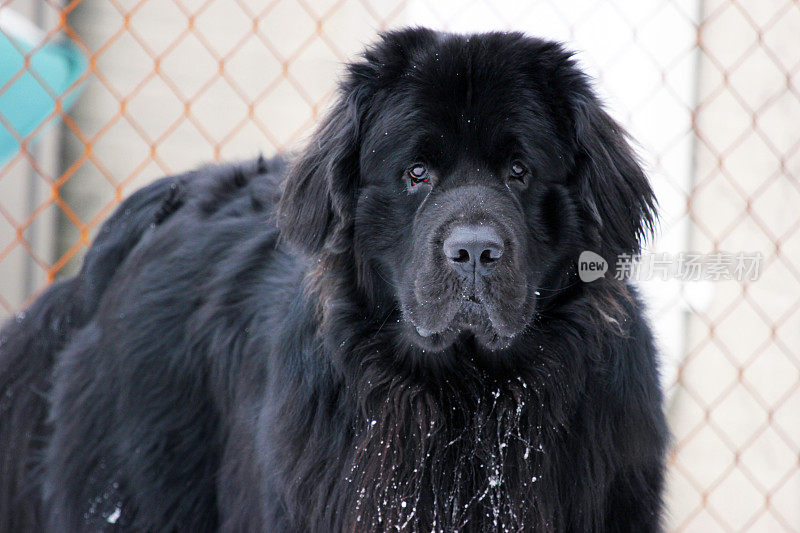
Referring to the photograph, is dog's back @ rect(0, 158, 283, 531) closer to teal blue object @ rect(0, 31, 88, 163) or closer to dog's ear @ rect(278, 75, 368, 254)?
dog's ear @ rect(278, 75, 368, 254)

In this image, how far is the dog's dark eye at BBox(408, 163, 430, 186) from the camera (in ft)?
6.55

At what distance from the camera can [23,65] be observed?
143 inches

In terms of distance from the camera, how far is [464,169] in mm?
1958

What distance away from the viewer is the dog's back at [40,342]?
9.04 feet

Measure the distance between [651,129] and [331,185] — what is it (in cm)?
253

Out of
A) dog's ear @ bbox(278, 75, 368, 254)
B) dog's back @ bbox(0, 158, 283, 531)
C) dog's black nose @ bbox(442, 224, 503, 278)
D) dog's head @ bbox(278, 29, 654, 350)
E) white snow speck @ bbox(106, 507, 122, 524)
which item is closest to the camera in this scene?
dog's black nose @ bbox(442, 224, 503, 278)

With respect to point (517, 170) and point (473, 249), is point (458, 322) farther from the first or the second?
point (517, 170)

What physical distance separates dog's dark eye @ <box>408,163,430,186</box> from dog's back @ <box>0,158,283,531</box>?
822mm

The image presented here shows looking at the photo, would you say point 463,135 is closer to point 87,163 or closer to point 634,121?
point 634,121

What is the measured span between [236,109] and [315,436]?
300 centimetres

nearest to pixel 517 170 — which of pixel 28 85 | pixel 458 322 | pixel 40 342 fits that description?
pixel 458 322

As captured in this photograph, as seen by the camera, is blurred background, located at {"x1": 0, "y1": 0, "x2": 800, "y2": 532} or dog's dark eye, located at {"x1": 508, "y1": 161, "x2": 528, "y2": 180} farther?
blurred background, located at {"x1": 0, "y1": 0, "x2": 800, "y2": 532}

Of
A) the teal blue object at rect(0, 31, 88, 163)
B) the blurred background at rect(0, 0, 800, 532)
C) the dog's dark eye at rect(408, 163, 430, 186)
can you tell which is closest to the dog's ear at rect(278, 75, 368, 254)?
the dog's dark eye at rect(408, 163, 430, 186)

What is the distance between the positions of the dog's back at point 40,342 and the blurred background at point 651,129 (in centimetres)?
94
